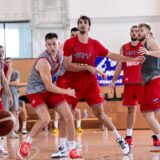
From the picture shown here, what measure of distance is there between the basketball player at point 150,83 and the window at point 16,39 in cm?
932

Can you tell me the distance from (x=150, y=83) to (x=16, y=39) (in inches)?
399

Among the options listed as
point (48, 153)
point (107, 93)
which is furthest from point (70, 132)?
point (107, 93)

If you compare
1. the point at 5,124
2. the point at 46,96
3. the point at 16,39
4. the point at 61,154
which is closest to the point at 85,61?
the point at 46,96

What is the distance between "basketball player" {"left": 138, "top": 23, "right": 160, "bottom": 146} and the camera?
21.5ft

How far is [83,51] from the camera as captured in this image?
6.44 metres

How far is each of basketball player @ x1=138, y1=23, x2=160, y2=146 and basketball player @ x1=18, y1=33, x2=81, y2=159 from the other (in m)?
1.33

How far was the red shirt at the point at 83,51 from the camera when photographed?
21.1 ft

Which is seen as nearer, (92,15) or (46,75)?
(46,75)

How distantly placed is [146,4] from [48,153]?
9787 mm

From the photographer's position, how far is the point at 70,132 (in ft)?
19.6

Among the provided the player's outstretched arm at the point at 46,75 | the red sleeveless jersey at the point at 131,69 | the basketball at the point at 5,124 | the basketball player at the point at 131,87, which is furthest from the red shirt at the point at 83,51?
the basketball at the point at 5,124

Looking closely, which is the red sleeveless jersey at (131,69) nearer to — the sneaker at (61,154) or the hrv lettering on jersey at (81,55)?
the hrv lettering on jersey at (81,55)

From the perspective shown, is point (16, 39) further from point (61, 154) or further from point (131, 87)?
point (61, 154)

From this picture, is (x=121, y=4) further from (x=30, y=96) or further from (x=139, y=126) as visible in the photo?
(x=30, y=96)
